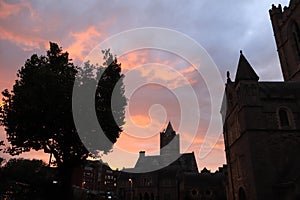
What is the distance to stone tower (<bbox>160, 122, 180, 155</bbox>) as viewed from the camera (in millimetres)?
93125

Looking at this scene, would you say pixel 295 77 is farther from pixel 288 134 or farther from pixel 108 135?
pixel 108 135

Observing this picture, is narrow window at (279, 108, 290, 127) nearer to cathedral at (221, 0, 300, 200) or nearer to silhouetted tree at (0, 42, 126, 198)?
cathedral at (221, 0, 300, 200)

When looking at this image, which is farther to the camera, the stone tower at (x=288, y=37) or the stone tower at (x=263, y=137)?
the stone tower at (x=288, y=37)

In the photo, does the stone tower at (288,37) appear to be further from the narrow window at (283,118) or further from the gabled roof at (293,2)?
the narrow window at (283,118)

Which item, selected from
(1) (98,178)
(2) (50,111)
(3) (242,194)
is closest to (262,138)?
(3) (242,194)

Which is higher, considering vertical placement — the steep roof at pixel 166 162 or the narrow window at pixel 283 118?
the steep roof at pixel 166 162

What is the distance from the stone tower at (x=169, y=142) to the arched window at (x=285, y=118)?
68.2 m

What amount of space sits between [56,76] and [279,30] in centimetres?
3658

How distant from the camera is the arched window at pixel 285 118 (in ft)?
83.1

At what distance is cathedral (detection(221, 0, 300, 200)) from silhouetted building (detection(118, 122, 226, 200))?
38.6 m

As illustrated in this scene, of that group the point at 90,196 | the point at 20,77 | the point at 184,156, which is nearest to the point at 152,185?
the point at 184,156

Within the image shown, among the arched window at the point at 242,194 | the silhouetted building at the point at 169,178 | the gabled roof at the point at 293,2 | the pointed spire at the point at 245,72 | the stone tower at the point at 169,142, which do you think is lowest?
the arched window at the point at 242,194

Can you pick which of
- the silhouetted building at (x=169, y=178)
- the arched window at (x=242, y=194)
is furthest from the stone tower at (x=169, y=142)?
the arched window at (x=242, y=194)

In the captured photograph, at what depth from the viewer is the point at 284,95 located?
26.7 metres
